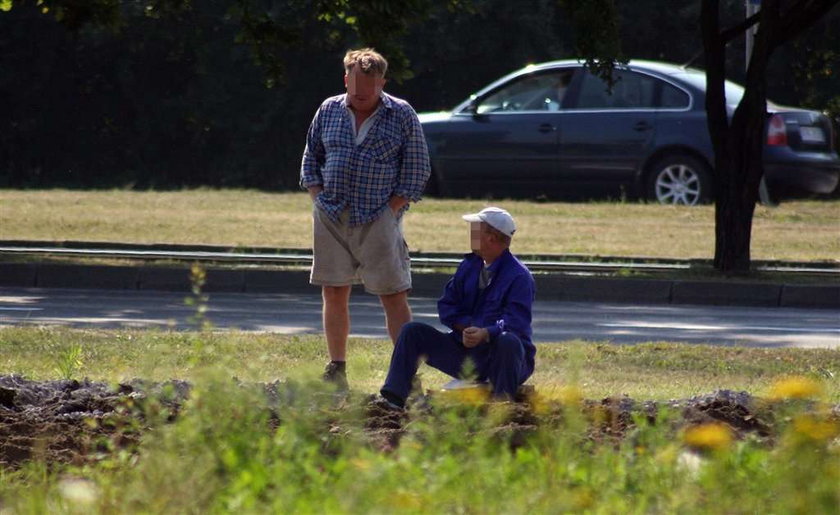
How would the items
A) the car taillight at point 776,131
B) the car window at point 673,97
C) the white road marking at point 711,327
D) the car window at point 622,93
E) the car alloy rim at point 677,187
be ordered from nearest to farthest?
1. the white road marking at point 711,327
2. the car taillight at point 776,131
3. the car alloy rim at point 677,187
4. the car window at point 673,97
5. the car window at point 622,93

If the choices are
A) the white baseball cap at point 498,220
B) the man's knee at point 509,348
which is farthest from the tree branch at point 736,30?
the man's knee at point 509,348

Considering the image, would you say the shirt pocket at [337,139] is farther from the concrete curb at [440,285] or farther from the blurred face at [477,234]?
the concrete curb at [440,285]

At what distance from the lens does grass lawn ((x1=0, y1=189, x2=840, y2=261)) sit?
17359 millimetres

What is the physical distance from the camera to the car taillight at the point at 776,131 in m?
19.6

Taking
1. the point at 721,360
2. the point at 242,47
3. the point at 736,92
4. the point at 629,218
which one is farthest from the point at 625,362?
the point at 242,47

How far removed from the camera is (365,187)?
7895 millimetres

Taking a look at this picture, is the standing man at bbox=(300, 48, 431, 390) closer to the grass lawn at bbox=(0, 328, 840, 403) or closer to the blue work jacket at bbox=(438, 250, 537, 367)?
the grass lawn at bbox=(0, 328, 840, 403)

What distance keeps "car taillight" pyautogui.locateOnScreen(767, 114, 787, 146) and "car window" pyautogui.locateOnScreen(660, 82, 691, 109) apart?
1.16 metres

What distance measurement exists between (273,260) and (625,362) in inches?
275

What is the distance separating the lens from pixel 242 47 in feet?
99.5

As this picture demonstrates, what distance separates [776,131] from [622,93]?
82.2 inches

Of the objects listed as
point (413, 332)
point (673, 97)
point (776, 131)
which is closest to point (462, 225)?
point (673, 97)

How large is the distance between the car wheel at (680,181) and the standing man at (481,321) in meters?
13.3

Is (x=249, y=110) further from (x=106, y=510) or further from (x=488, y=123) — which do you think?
(x=106, y=510)
